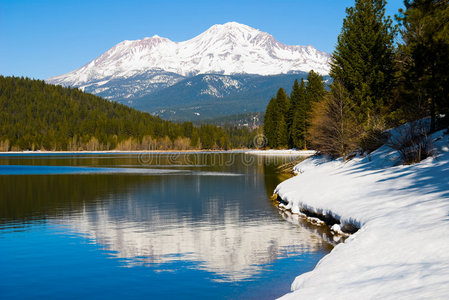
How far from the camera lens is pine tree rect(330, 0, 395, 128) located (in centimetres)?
4388

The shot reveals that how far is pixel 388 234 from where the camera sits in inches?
557

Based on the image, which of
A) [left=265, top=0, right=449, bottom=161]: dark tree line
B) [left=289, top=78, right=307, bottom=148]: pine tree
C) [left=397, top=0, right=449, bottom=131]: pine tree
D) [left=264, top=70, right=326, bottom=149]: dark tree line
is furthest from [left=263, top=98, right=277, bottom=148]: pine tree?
[left=397, top=0, right=449, bottom=131]: pine tree

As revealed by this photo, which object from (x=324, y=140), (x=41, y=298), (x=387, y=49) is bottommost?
(x=41, y=298)

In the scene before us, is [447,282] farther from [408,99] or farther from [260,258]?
[408,99]

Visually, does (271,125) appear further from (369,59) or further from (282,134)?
(369,59)

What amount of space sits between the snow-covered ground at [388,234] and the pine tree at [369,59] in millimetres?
17070

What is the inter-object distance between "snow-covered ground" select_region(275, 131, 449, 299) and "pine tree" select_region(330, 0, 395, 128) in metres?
17.1

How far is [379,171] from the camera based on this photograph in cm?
2739

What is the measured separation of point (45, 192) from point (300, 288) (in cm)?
3236

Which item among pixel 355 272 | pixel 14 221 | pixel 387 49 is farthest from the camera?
pixel 387 49

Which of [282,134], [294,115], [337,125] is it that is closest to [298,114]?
[294,115]

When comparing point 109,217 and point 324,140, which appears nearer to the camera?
point 109,217

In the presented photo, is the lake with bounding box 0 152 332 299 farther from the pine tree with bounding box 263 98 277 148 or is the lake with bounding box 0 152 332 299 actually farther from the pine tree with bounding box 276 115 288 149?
the pine tree with bounding box 263 98 277 148

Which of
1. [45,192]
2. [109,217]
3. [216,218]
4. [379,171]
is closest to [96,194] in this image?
[45,192]
